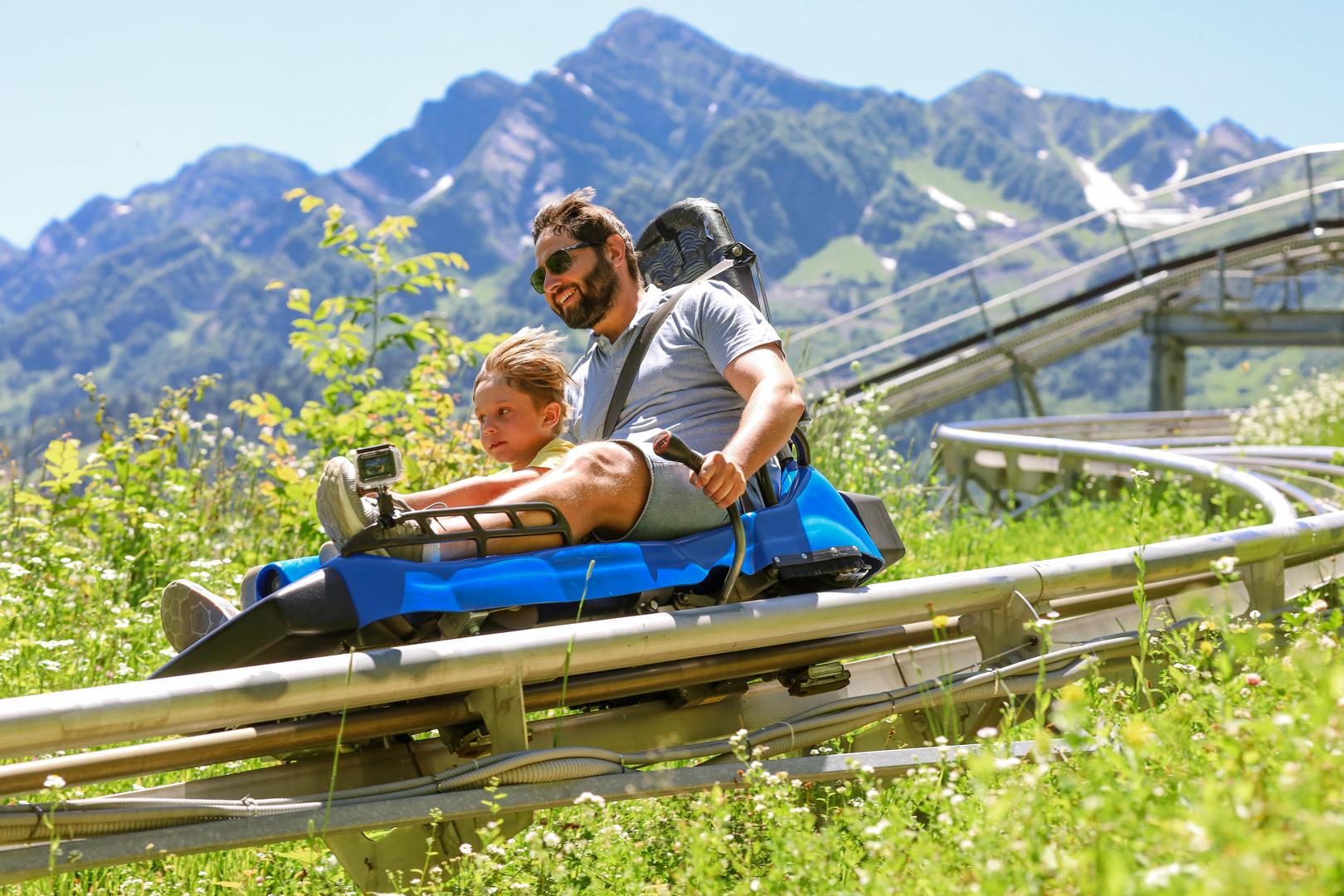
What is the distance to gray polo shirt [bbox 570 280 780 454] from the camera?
3703mm

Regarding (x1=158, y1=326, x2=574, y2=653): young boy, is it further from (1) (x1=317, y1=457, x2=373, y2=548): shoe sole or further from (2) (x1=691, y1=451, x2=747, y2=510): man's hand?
(2) (x1=691, y1=451, x2=747, y2=510): man's hand

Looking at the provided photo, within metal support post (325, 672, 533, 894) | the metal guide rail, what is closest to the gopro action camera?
the metal guide rail

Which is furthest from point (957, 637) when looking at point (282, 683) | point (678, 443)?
point (282, 683)

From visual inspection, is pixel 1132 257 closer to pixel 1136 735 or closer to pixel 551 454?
pixel 551 454

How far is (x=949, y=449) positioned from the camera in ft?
38.7

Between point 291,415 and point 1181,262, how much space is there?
2080cm

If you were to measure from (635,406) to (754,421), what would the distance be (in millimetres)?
583

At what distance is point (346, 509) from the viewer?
9.21 feet

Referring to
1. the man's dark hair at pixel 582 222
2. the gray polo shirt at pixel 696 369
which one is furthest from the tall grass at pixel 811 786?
the man's dark hair at pixel 582 222

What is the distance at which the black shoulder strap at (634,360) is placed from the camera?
3.87 metres

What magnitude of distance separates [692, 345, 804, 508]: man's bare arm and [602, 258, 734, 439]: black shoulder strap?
1.06 feet

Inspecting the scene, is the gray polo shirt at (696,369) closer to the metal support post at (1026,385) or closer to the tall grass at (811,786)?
the tall grass at (811,786)

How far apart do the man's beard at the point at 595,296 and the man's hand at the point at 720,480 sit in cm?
A: 101

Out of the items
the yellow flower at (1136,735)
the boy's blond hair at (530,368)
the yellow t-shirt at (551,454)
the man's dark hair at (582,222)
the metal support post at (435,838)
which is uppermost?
the man's dark hair at (582,222)
